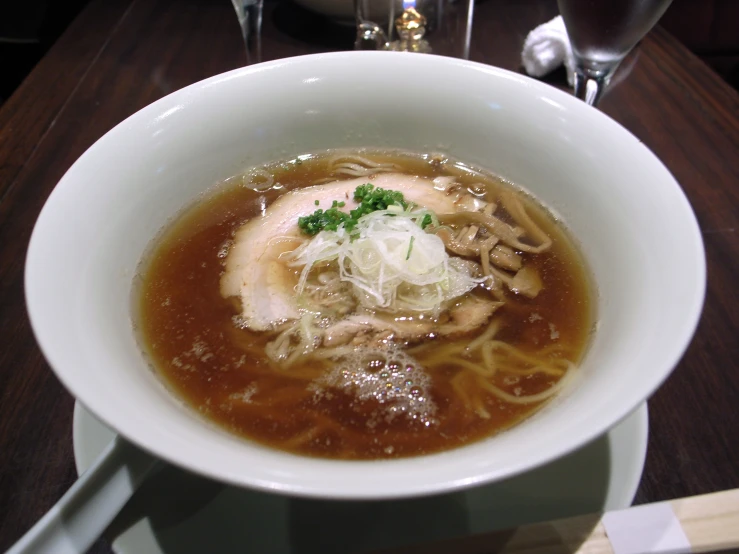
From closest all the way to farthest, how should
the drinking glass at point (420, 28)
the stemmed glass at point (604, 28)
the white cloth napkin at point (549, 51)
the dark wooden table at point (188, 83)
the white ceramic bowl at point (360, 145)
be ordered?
the white ceramic bowl at point (360, 145), the dark wooden table at point (188, 83), the stemmed glass at point (604, 28), the white cloth napkin at point (549, 51), the drinking glass at point (420, 28)

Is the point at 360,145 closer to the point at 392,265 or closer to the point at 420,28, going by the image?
the point at 392,265

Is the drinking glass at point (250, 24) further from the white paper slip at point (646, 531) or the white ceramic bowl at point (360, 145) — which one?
the white paper slip at point (646, 531)

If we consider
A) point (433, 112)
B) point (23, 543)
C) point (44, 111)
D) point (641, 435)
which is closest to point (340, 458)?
point (23, 543)

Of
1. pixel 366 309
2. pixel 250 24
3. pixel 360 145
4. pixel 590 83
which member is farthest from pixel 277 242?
pixel 250 24

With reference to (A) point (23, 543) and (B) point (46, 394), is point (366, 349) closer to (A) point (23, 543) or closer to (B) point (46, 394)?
(A) point (23, 543)

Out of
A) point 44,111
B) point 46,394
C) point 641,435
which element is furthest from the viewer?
point 44,111

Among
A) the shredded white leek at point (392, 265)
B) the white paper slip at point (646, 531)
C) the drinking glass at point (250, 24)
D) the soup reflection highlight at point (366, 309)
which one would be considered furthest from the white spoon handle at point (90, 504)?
the drinking glass at point (250, 24)
